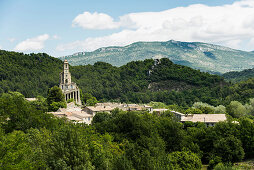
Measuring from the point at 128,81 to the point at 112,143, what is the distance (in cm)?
9383

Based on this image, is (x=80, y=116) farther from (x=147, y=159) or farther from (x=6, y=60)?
(x=6, y=60)

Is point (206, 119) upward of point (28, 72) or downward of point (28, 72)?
downward

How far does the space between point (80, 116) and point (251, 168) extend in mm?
28304

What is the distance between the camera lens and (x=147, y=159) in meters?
25.1

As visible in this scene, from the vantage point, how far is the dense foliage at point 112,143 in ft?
75.2

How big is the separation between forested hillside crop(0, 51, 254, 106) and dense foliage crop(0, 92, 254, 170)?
50609 mm

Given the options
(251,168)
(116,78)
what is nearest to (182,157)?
(251,168)

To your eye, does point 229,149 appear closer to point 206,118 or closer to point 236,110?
point 206,118

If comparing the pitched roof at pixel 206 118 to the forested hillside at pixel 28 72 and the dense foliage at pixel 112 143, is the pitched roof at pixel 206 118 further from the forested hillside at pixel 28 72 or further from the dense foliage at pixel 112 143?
the forested hillside at pixel 28 72

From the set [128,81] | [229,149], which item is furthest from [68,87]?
[128,81]

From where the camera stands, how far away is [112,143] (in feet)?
124

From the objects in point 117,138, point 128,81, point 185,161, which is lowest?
point 185,161

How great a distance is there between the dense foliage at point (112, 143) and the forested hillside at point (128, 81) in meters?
50.6

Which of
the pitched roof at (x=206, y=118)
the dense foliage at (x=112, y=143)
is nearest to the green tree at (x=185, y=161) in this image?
the dense foliage at (x=112, y=143)
